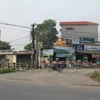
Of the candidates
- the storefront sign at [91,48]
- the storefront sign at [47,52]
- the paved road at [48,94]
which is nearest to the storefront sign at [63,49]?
Result: the storefront sign at [47,52]

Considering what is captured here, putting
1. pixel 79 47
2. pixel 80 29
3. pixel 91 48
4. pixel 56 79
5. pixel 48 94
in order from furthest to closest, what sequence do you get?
1. pixel 80 29
2. pixel 91 48
3. pixel 79 47
4. pixel 56 79
5. pixel 48 94

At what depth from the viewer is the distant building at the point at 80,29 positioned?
3492 inches

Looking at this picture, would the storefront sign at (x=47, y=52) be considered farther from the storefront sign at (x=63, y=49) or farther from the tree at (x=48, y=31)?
the tree at (x=48, y=31)

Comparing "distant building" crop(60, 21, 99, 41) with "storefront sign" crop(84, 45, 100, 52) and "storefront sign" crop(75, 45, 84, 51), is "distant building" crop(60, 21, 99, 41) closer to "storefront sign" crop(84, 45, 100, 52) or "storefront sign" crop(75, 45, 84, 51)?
"storefront sign" crop(84, 45, 100, 52)

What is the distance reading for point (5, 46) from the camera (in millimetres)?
101812

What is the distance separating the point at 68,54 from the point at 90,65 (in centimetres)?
451

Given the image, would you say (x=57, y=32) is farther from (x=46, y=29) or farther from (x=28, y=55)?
(x=28, y=55)

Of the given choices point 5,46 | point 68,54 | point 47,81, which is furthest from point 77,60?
point 5,46

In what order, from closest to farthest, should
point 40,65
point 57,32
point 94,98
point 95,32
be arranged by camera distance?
point 94,98 < point 40,65 < point 57,32 < point 95,32

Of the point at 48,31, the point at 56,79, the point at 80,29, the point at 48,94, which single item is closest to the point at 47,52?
the point at 48,31

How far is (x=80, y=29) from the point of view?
305 ft

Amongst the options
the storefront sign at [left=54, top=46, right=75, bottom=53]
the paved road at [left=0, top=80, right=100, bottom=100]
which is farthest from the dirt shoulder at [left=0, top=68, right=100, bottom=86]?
the storefront sign at [left=54, top=46, right=75, bottom=53]

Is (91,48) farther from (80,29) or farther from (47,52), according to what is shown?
(80,29)

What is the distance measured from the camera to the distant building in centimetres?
8869
